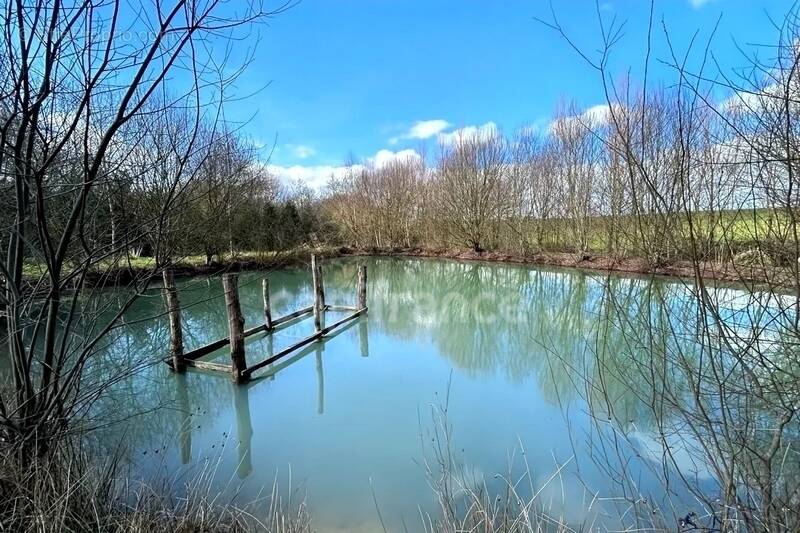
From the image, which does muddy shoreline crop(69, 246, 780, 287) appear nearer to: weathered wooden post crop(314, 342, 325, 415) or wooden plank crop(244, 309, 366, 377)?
wooden plank crop(244, 309, 366, 377)

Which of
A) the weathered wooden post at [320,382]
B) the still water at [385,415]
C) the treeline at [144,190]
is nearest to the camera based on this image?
the treeline at [144,190]

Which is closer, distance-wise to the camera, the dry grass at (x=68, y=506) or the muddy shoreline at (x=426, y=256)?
the dry grass at (x=68, y=506)

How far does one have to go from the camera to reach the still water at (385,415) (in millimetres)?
3230

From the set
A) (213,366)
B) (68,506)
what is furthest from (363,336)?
(68,506)

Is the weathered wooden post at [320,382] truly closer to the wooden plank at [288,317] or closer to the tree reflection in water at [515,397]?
the tree reflection in water at [515,397]

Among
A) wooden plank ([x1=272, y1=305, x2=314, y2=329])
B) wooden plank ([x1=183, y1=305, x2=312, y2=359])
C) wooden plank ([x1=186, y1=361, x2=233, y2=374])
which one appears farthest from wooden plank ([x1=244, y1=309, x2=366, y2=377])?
wooden plank ([x1=272, y1=305, x2=314, y2=329])

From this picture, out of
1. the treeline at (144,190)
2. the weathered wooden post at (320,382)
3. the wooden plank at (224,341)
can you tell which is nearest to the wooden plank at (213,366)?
the wooden plank at (224,341)

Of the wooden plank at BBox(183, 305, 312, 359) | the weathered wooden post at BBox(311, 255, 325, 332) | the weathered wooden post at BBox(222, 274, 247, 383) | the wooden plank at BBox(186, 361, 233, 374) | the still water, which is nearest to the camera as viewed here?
the still water

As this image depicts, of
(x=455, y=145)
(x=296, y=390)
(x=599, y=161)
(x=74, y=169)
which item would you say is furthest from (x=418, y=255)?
(x=74, y=169)

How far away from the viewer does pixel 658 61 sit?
4.69 feet

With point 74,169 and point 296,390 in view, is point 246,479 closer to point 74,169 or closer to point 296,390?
point 296,390

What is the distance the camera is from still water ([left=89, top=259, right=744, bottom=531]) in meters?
3.23

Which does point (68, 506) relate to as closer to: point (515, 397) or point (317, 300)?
point (515, 397)

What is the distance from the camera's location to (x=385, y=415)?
15.2 ft
